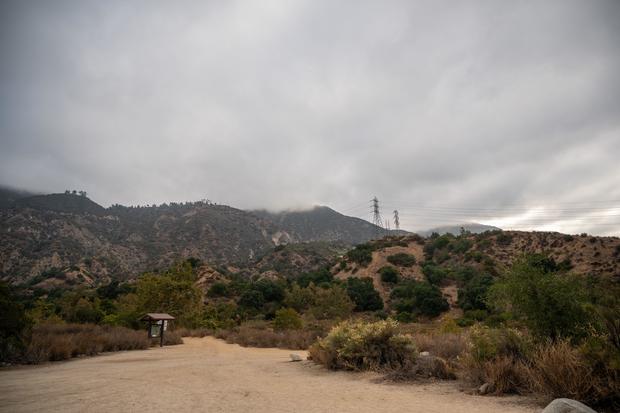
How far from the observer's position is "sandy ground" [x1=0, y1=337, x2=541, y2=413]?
22.2ft

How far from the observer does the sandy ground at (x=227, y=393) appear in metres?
6.78

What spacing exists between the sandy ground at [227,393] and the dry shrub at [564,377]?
1.87ft

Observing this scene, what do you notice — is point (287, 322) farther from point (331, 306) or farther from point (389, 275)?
point (389, 275)

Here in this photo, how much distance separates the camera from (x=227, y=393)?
8250 mm

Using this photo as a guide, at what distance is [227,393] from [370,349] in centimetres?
517

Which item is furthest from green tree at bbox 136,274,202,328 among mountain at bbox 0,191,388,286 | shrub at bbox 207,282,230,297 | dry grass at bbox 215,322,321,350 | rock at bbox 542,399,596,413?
rock at bbox 542,399,596,413

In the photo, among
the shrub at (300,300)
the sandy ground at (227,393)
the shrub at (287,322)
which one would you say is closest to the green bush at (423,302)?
the shrub at (300,300)

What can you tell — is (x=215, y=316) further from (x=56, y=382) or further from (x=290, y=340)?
(x=56, y=382)

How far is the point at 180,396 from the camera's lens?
7.91 meters

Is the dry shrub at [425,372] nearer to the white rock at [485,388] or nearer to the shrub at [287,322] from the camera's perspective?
the white rock at [485,388]

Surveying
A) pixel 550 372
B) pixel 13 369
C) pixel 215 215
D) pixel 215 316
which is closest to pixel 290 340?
pixel 13 369

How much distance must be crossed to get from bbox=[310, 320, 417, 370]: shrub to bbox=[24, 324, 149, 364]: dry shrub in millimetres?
11954

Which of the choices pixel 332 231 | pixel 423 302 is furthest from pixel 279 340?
pixel 332 231

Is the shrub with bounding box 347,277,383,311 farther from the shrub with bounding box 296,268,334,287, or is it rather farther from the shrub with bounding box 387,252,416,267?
the shrub with bounding box 387,252,416,267
